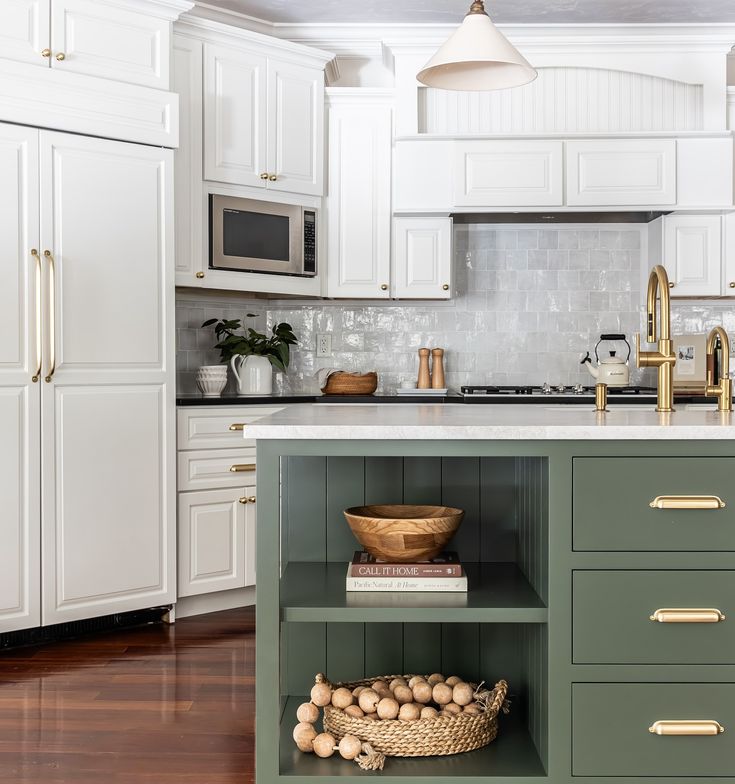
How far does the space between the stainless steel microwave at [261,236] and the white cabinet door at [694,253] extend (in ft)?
5.88

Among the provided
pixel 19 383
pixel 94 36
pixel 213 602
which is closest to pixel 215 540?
pixel 213 602

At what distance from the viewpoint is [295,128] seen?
4195 millimetres

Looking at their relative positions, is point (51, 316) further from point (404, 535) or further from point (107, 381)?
Answer: point (404, 535)

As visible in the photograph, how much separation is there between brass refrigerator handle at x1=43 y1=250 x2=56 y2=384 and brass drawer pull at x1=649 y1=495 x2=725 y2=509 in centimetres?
227

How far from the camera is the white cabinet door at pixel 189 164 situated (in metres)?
3.80

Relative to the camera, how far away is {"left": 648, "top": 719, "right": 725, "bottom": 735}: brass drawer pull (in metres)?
1.83

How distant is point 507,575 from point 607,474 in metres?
0.46

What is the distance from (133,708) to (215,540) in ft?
3.78

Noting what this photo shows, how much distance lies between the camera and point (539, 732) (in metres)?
1.98

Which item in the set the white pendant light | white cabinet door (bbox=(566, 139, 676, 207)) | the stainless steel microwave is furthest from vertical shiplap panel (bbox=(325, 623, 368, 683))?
white cabinet door (bbox=(566, 139, 676, 207))

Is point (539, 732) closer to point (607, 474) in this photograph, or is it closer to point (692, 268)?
point (607, 474)

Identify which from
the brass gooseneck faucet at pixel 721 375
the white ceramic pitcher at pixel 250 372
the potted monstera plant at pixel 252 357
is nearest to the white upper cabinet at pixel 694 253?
the potted monstera plant at pixel 252 357

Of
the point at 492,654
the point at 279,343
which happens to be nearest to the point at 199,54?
the point at 279,343

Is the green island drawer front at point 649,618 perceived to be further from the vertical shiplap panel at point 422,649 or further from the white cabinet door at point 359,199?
the white cabinet door at point 359,199
